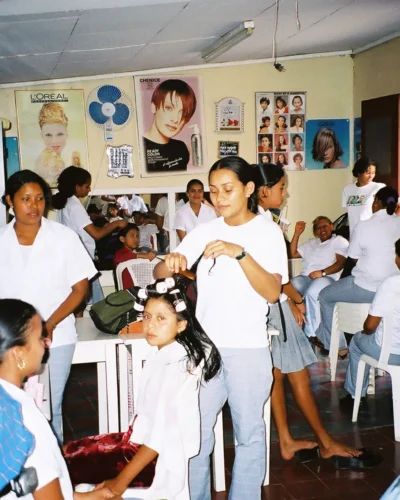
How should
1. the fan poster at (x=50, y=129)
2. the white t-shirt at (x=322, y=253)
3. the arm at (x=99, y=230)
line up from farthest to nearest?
the fan poster at (x=50, y=129), the white t-shirt at (x=322, y=253), the arm at (x=99, y=230)

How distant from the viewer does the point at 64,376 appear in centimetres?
292

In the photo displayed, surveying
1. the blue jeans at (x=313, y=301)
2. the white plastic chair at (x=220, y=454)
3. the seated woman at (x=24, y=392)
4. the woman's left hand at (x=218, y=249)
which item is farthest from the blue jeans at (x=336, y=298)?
the seated woman at (x=24, y=392)

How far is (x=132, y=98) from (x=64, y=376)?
4488 millimetres

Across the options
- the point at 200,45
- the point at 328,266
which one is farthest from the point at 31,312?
the point at 328,266

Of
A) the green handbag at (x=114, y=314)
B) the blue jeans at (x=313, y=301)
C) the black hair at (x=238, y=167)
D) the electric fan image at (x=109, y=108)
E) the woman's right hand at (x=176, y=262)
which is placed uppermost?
the electric fan image at (x=109, y=108)

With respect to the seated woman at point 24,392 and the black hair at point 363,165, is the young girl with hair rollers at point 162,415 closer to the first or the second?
the seated woman at point 24,392

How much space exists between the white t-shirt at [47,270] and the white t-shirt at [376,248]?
8.48 feet

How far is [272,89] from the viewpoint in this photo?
7230mm

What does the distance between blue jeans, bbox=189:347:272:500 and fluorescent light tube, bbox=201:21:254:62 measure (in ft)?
9.60

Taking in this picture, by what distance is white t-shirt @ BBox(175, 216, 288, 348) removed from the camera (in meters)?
2.46

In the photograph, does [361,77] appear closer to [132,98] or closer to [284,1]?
[132,98]

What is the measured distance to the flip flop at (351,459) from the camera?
3.47 m

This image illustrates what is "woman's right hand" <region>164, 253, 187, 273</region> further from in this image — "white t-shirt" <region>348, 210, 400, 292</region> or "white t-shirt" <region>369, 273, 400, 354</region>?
"white t-shirt" <region>348, 210, 400, 292</region>

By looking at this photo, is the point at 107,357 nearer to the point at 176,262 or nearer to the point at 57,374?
the point at 57,374
